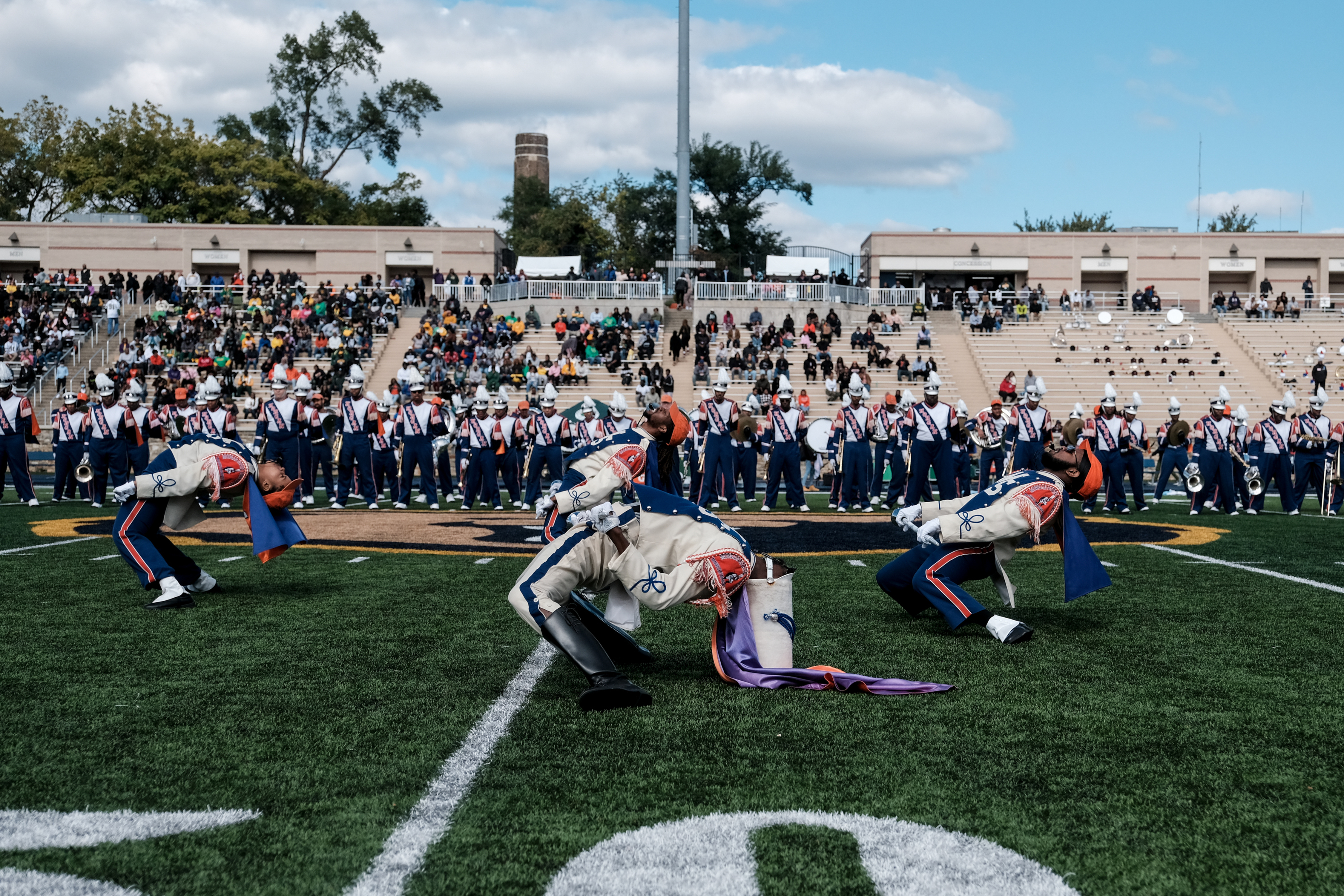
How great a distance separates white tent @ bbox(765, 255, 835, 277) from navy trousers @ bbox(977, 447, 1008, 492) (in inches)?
798

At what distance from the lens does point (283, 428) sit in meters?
16.3

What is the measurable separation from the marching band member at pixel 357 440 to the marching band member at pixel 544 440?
6.84 feet

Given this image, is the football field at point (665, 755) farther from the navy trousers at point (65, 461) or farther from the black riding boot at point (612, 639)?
the navy trousers at point (65, 461)

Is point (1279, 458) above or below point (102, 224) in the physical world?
below

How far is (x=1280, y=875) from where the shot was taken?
312 centimetres

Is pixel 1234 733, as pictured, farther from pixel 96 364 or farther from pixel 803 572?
pixel 96 364

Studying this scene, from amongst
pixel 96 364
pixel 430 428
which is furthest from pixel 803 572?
pixel 96 364

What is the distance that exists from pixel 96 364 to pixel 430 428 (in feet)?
60.9

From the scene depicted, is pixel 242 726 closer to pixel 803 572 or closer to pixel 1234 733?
pixel 1234 733

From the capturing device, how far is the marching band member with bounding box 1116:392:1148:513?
52.7 feet

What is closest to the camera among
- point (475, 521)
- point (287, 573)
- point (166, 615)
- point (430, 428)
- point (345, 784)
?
point (345, 784)

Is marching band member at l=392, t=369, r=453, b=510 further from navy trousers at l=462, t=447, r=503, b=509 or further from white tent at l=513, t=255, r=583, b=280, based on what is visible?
white tent at l=513, t=255, r=583, b=280

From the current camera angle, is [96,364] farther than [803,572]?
Yes

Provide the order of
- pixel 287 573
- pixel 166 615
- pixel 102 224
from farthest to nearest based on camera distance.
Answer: pixel 102 224
pixel 287 573
pixel 166 615
